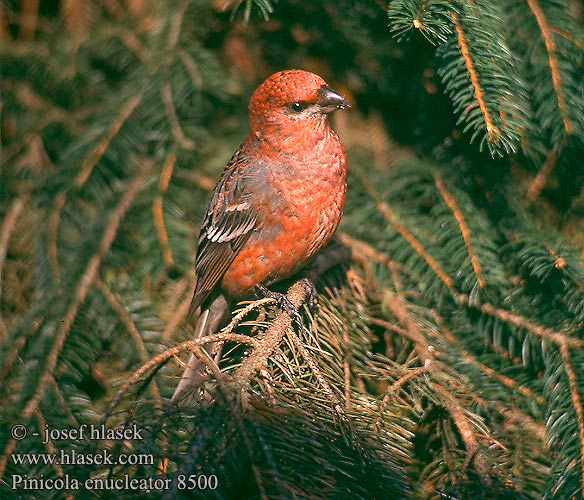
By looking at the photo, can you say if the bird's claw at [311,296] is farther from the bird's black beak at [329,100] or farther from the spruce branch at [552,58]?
the spruce branch at [552,58]

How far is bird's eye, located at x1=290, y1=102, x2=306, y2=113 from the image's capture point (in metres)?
2.85

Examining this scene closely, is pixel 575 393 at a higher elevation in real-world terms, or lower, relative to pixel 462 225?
lower

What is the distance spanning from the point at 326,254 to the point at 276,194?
14.0 inches

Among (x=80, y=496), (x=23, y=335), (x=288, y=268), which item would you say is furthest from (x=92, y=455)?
(x=288, y=268)

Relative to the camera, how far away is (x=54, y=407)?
7.73ft

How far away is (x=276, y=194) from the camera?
291 centimetres

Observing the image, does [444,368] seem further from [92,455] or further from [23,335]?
[23,335]

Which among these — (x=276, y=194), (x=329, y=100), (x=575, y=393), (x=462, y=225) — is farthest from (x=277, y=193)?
(x=575, y=393)

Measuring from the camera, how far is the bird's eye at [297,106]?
285 cm

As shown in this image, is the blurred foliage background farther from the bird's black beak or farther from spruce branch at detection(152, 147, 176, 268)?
the bird's black beak

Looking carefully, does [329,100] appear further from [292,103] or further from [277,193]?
[277,193]

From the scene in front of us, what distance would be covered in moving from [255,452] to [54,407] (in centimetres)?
105

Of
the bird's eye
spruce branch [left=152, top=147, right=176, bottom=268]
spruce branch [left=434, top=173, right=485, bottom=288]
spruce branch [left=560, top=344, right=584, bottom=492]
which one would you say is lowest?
spruce branch [left=152, top=147, right=176, bottom=268]

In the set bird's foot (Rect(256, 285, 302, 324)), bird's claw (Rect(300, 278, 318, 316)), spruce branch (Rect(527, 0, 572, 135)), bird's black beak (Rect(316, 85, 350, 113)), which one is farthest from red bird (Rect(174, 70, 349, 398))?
spruce branch (Rect(527, 0, 572, 135))
